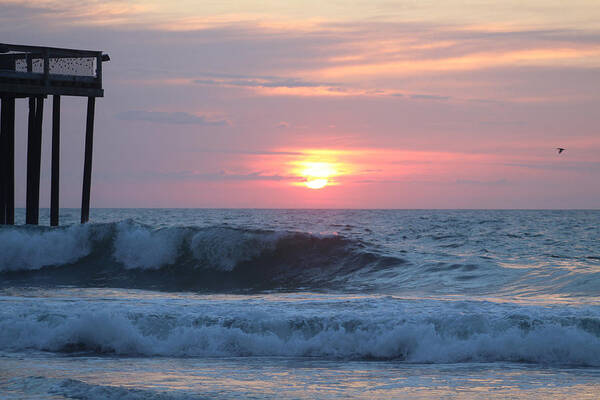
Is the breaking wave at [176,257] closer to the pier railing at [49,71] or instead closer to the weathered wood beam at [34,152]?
the weathered wood beam at [34,152]

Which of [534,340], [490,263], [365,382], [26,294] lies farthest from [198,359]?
[490,263]

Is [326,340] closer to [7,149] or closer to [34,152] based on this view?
[34,152]

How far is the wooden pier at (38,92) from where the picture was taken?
57.7 feet

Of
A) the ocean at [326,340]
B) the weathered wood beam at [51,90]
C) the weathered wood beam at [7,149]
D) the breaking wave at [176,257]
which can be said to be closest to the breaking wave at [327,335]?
the ocean at [326,340]

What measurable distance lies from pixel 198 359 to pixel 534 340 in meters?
4.62

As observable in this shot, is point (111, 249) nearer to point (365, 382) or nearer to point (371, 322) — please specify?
point (371, 322)

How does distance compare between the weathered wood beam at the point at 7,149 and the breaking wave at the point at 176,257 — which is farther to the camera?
the breaking wave at the point at 176,257

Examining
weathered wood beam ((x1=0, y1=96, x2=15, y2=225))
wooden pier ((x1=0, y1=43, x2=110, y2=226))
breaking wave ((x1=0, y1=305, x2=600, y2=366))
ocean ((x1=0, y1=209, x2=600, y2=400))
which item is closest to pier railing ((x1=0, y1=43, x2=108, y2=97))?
wooden pier ((x1=0, y1=43, x2=110, y2=226))

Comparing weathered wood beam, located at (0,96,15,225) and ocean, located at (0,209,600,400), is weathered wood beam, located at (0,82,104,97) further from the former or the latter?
ocean, located at (0,209,600,400)

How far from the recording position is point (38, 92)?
695 inches

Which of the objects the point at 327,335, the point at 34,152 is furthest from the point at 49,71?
the point at 327,335

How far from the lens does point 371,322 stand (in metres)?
10.4

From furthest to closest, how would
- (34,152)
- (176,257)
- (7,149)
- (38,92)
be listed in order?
(176,257)
(7,149)
(34,152)
(38,92)

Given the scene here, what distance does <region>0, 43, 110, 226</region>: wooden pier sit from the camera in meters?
17.6
